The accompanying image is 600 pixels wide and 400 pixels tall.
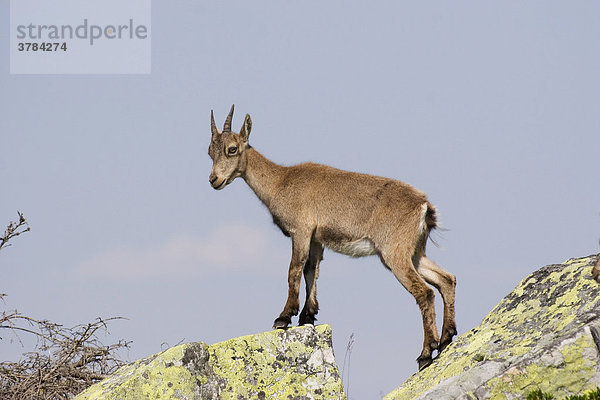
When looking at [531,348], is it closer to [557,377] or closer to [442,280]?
[557,377]

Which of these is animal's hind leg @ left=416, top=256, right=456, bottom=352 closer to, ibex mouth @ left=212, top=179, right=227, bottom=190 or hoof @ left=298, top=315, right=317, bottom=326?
hoof @ left=298, top=315, right=317, bottom=326

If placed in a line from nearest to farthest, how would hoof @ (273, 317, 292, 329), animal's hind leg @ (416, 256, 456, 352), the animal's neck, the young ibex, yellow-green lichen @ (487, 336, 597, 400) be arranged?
1. yellow-green lichen @ (487, 336, 597, 400)
2. hoof @ (273, 317, 292, 329)
3. animal's hind leg @ (416, 256, 456, 352)
4. the young ibex
5. the animal's neck

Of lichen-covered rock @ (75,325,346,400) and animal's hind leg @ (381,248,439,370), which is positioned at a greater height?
animal's hind leg @ (381,248,439,370)

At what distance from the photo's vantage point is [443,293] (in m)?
9.09

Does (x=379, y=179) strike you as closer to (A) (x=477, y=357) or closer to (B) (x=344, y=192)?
(B) (x=344, y=192)

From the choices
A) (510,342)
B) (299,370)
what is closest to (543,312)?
(510,342)

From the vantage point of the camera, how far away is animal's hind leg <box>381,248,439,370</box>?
332 inches

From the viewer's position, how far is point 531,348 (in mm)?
6211

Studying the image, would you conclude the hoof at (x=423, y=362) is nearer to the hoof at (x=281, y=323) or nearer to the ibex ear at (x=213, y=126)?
the hoof at (x=281, y=323)

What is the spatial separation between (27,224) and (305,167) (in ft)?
12.4

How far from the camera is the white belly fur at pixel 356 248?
9.45m

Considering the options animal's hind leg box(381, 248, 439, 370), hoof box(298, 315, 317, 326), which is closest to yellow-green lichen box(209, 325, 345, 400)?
animal's hind leg box(381, 248, 439, 370)

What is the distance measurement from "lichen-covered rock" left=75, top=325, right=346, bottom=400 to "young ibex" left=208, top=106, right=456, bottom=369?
1066 mm

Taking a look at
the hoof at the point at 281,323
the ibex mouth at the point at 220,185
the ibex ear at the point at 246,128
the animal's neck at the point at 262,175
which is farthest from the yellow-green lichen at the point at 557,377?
the ibex ear at the point at 246,128
